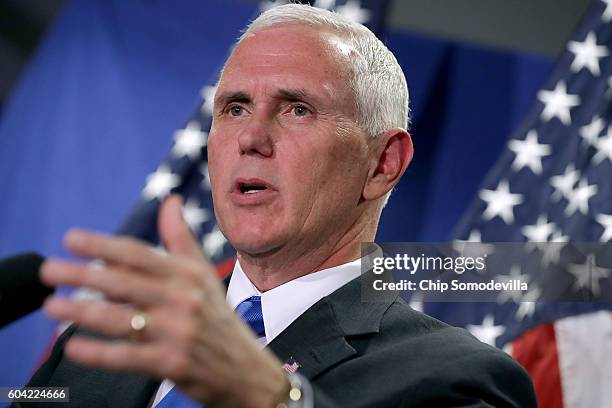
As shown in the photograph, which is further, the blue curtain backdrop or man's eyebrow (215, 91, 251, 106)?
the blue curtain backdrop

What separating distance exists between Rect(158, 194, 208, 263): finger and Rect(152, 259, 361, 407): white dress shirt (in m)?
0.67

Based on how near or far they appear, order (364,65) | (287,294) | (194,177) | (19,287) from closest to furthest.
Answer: (19,287) → (287,294) → (364,65) → (194,177)

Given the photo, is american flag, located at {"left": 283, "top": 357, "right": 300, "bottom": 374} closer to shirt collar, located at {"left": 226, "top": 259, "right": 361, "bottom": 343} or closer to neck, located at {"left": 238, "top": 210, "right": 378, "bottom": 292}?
shirt collar, located at {"left": 226, "top": 259, "right": 361, "bottom": 343}

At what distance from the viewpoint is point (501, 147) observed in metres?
3.73

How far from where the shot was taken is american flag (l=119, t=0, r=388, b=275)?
3.04 meters

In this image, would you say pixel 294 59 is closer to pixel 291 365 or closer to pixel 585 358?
pixel 291 365

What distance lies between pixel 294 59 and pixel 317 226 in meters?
0.32

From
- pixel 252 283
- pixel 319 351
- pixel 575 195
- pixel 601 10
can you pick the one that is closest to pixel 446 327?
pixel 319 351

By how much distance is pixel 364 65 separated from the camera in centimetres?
183

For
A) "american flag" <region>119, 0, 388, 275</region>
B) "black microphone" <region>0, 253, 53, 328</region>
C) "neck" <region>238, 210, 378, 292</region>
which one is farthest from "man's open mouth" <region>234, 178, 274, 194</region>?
"american flag" <region>119, 0, 388, 275</region>

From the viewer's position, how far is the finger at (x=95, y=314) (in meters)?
0.93

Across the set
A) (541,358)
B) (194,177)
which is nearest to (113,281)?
(541,358)

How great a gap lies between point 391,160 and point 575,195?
100 cm

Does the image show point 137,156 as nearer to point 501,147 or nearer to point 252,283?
point 501,147
